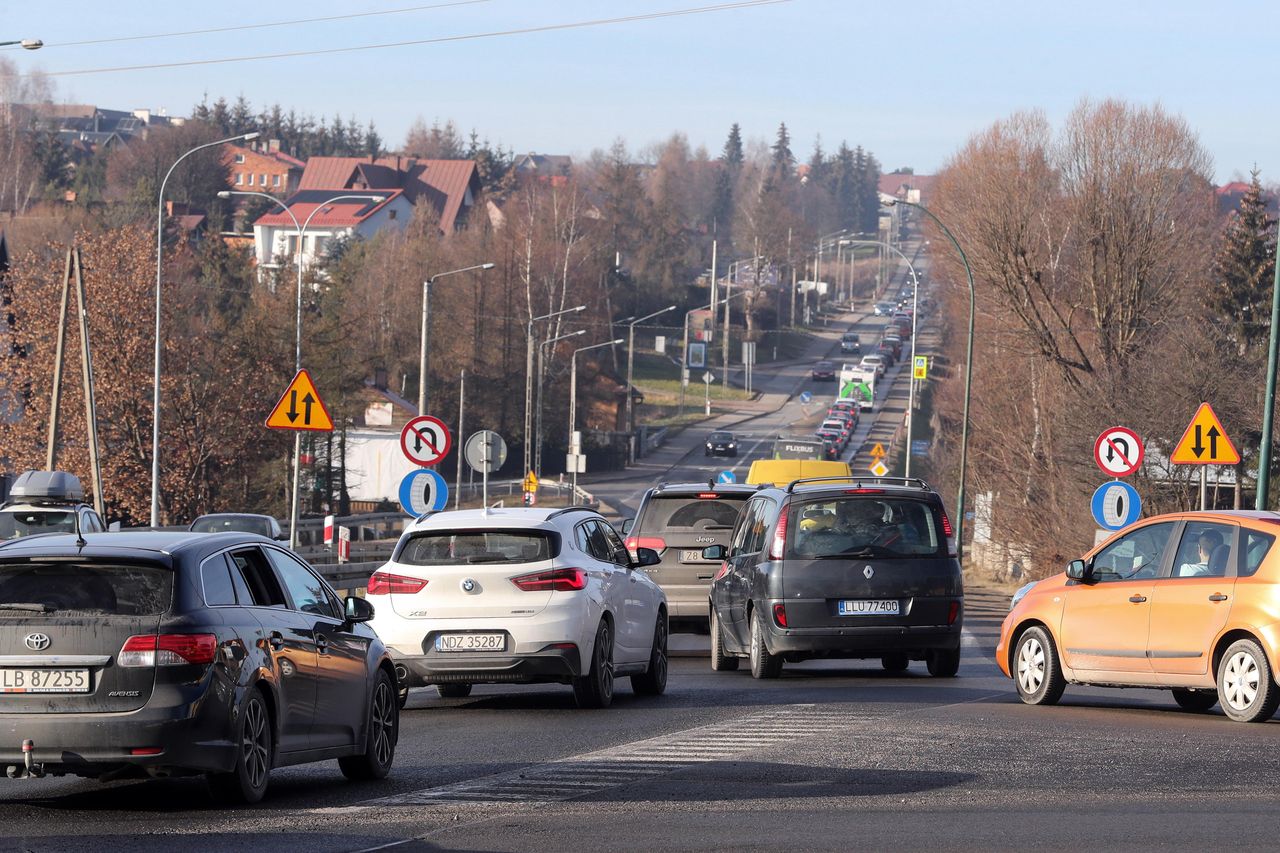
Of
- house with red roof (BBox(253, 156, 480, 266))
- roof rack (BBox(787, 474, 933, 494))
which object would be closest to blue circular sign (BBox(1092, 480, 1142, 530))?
roof rack (BBox(787, 474, 933, 494))

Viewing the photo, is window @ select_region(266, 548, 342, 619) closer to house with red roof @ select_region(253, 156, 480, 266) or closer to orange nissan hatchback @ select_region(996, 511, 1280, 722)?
orange nissan hatchback @ select_region(996, 511, 1280, 722)

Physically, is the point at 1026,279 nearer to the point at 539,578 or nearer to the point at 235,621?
the point at 539,578

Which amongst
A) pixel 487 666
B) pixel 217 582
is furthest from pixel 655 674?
pixel 217 582

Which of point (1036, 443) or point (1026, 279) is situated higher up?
point (1026, 279)

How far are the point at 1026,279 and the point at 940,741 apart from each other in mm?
41033

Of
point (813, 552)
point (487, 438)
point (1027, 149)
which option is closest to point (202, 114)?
point (1027, 149)

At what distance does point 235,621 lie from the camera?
29.3ft

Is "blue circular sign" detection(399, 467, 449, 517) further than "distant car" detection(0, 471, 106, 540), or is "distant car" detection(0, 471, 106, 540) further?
"distant car" detection(0, 471, 106, 540)

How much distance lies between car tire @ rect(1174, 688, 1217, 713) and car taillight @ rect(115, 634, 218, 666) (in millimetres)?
8818

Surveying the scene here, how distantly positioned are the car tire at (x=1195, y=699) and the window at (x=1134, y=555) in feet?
3.51

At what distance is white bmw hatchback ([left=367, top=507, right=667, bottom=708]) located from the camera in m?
14.0

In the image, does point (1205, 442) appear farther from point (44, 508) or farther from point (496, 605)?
point (44, 508)

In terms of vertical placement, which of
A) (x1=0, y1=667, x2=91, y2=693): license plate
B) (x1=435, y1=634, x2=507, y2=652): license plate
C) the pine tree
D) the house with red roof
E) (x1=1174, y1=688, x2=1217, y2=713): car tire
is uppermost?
the house with red roof

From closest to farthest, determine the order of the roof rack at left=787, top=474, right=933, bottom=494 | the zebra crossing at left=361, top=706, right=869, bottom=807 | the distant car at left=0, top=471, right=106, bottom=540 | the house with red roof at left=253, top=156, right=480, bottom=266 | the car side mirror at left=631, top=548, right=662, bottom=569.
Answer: the zebra crossing at left=361, top=706, right=869, bottom=807 < the car side mirror at left=631, top=548, right=662, bottom=569 < the roof rack at left=787, top=474, right=933, bottom=494 < the distant car at left=0, top=471, right=106, bottom=540 < the house with red roof at left=253, top=156, right=480, bottom=266
